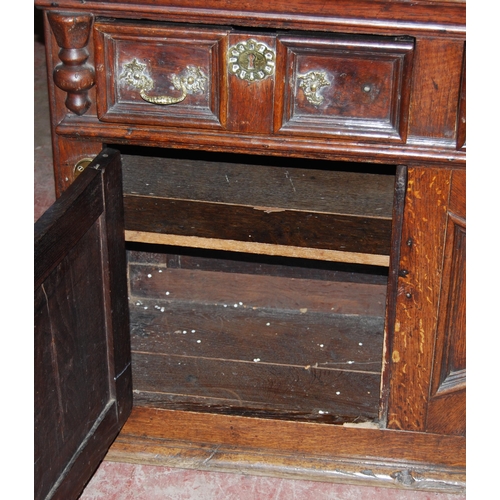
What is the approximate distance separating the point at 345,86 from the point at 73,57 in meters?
0.53

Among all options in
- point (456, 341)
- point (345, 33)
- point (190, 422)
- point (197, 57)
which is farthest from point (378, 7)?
point (190, 422)

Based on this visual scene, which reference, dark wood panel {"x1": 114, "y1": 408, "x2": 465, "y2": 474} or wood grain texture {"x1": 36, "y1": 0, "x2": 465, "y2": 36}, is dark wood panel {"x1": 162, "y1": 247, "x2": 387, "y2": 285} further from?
wood grain texture {"x1": 36, "y1": 0, "x2": 465, "y2": 36}

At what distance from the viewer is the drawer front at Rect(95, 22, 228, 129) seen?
158cm

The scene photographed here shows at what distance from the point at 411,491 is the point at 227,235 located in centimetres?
73

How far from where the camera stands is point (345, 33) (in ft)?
5.11

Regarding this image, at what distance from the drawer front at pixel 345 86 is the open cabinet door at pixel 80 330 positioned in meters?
0.38

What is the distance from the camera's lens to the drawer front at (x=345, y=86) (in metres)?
1.54

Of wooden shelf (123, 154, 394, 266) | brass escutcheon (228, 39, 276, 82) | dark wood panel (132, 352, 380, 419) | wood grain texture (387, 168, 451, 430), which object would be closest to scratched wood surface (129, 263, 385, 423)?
dark wood panel (132, 352, 380, 419)

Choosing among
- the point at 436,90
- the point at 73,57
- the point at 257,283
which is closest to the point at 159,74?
the point at 73,57

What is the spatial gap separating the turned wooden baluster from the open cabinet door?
5.0 inches

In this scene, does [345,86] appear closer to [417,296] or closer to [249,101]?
[249,101]

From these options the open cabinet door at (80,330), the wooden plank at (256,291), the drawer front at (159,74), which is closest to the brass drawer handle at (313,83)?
the drawer front at (159,74)

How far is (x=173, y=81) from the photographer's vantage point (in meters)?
1.61

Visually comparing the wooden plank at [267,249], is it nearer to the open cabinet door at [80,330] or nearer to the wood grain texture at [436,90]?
the open cabinet door at [80,330]
